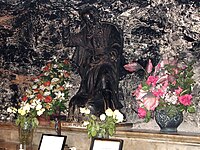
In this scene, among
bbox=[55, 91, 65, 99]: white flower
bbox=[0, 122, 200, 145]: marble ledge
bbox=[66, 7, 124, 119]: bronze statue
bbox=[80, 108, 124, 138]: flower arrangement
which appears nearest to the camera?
bbox=[0, 122, 200, 145]: marble ledge

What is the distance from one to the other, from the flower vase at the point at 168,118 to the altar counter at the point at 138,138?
0.32 ft

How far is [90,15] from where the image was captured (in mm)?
4770

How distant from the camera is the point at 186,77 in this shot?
3793 mm

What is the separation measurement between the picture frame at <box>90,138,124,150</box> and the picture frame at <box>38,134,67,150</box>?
451 millimetres

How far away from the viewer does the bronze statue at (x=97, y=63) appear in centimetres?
438

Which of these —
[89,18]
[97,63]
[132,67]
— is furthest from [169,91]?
[89,18]

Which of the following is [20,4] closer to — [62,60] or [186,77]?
[62,60]

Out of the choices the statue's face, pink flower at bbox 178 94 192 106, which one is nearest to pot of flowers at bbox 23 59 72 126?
the statue's face

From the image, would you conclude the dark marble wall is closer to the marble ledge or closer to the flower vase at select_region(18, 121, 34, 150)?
the marble ledge

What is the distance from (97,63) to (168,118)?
3.57 feet

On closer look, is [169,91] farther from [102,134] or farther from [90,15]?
[90,15]

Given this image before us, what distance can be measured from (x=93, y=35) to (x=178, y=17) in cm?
95

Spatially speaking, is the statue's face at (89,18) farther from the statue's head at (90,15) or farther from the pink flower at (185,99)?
the pink flower at (185,99)

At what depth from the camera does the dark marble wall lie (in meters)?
4.09
